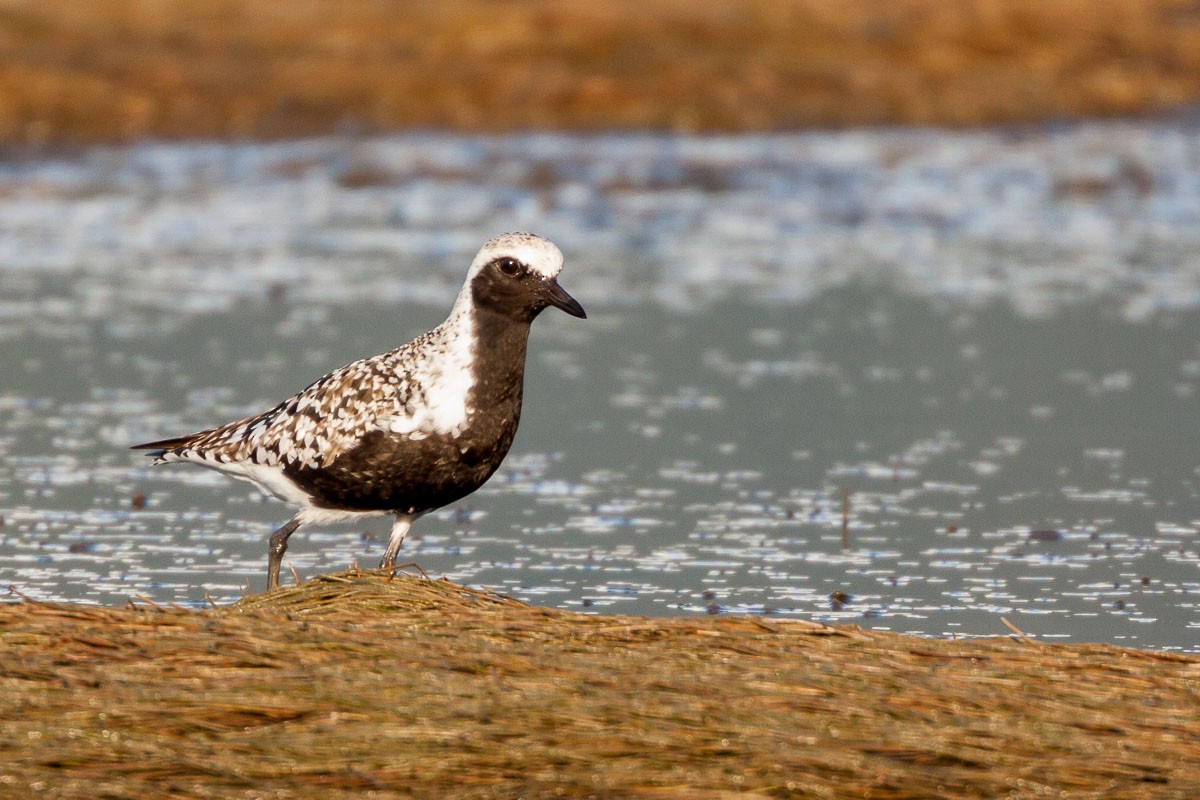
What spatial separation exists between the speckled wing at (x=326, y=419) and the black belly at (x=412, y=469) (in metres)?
0.07

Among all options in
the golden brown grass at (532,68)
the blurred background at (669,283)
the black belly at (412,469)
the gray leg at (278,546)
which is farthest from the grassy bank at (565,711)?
the golden brown grass at (532,68)

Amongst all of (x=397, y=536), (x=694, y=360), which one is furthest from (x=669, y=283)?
(x=397, y=536)

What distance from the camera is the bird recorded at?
6.98 meters

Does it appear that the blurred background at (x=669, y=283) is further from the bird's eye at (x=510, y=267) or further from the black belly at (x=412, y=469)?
the bird's eye at (x=510, y=267)

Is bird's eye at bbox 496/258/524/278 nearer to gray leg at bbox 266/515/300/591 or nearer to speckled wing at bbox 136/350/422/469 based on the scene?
speckled wing at bbox 136/350/422/469

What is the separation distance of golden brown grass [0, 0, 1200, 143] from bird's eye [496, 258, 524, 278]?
15.3 meters

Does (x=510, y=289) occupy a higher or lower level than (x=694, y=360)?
lower

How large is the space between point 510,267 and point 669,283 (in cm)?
805

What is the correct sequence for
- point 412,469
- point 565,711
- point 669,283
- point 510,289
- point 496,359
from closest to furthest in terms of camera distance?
point 565,711
point 412,469
point 496,359
point 510,289
point 669,283

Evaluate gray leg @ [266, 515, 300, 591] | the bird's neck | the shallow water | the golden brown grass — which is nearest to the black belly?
the bird's neck

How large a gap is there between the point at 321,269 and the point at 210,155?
5.89 meters

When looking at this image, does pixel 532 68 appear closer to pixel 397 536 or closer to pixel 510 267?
pixel 510 267

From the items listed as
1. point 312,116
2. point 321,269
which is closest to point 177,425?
point 321,269

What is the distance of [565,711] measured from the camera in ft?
17.4
